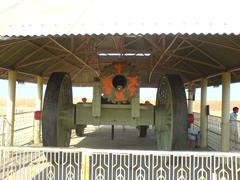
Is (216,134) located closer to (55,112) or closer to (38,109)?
(38,109)

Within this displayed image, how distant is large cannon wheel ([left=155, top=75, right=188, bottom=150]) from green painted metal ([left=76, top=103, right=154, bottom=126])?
0.89ft

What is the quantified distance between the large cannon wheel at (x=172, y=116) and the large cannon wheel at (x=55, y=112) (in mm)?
2456

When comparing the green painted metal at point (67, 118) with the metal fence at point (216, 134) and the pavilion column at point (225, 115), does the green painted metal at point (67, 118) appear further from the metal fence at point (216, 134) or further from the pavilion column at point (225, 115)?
the metal fence at point (216, 134)

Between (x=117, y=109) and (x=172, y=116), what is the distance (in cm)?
140

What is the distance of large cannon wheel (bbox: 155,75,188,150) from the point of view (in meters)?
10.6

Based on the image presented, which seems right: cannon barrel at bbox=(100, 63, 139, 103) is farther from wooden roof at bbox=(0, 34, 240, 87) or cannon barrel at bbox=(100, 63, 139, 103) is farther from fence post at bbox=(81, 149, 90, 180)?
fence post at bbox=(81, 149, 90, 180)

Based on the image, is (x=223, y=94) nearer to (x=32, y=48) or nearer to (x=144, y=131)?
(x=32, y=48)

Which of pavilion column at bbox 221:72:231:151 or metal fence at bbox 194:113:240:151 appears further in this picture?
metal fence at bbox 194:113:240:151

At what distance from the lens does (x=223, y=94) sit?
44.6 feet

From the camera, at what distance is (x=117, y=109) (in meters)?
11.2

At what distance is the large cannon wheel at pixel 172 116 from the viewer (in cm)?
1062
